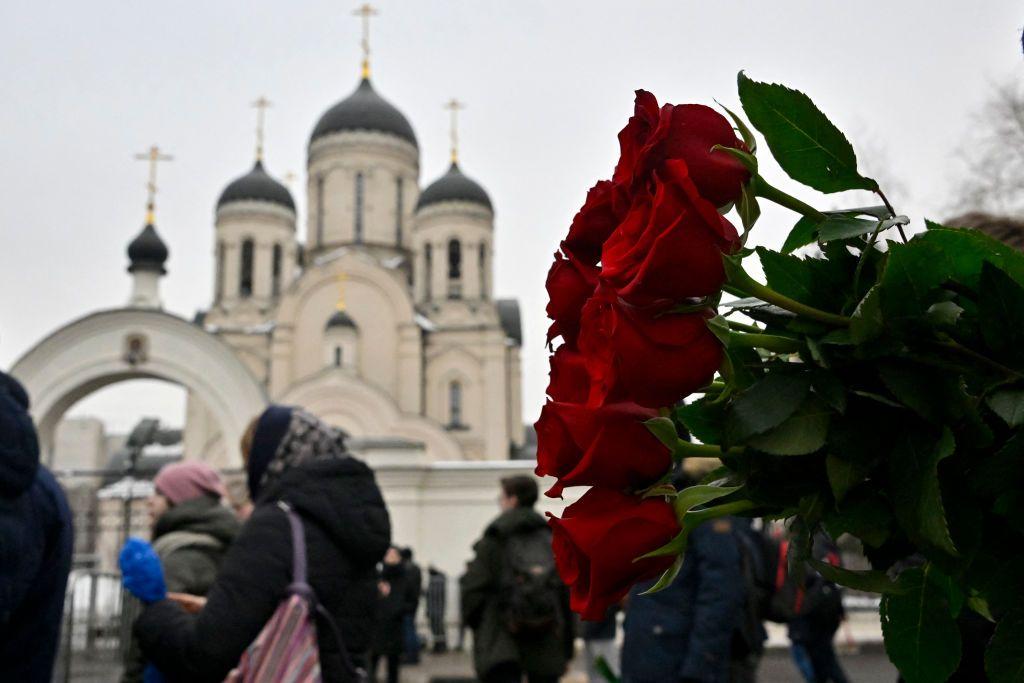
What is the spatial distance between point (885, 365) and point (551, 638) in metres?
4.64

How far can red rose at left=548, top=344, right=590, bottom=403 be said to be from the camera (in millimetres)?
769

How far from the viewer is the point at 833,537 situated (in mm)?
729

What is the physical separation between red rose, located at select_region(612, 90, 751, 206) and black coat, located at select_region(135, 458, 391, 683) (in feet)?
6.53

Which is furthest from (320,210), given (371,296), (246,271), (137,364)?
(137,364)

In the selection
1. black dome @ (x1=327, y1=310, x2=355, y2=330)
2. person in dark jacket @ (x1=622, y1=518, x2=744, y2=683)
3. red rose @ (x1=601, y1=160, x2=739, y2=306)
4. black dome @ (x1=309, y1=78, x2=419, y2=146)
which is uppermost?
black dome @ (x1=309, y1=78, x2=419, y2=146)

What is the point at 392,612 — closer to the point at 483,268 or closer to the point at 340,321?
the point at 340,321

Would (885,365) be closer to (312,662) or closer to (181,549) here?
(312,662)

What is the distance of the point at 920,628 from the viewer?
30.5 inches

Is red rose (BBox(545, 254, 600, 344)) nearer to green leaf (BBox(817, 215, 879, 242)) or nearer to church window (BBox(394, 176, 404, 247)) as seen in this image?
green leaf (BBox(817, 215, 879, 242))

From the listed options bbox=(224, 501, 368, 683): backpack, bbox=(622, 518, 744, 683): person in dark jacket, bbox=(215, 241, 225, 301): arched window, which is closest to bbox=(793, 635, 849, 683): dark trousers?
bbox=(622, 518, 744, 683): person in dark jacket

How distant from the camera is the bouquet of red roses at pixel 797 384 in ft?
2.27

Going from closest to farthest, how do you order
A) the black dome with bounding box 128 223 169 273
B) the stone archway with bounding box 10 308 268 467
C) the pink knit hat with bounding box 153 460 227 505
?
the pink knit hat with bounding box 153 460 227 505 < the stone archway with bounding box 10 308 268 467 < the black dome with bounding box 128 223 169 273

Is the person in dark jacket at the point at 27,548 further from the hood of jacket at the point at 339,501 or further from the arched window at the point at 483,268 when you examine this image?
the arched window at the point at 483,268

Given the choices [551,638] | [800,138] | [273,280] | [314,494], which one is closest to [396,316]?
[273,280]
